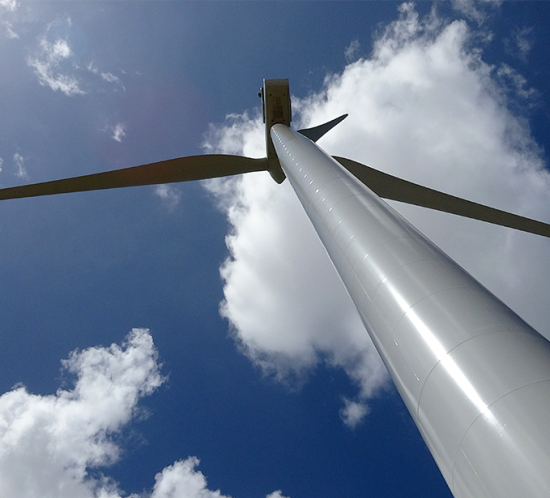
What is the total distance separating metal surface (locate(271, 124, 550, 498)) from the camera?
147 inches

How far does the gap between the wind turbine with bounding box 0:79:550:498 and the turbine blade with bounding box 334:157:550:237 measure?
14.8 metres

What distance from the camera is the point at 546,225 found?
2180 centimetres

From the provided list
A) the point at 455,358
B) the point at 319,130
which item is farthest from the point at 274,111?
the point at 455,358

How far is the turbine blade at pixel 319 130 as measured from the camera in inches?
1151

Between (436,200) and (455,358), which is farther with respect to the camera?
(436,200)

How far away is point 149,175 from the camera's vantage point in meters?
22.1

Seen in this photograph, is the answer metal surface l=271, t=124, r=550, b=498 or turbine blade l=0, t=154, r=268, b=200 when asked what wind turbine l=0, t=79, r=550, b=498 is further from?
turbine blade l=0, t=154, r=268, b=200

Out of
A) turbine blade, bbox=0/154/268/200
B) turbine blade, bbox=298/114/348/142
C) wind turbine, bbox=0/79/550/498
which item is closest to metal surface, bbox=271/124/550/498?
wind turbine, bbox=0/79/550/498

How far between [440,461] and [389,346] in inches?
66.3

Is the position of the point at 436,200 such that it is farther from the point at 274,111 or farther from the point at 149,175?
the point at 149,175

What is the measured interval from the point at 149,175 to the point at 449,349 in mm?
20247

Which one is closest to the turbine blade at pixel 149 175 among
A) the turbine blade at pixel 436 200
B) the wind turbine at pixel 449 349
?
the turbine blade at pixel 436 200

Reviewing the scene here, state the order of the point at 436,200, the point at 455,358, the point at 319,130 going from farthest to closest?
the point at 319,130 → the point at 436,200 → the point at 455,358

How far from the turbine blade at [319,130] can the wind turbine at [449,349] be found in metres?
19.9
